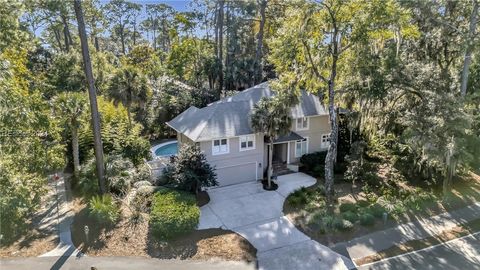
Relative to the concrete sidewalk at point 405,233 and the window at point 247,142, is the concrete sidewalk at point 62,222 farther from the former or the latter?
the concrete sidewalk at point 405,233

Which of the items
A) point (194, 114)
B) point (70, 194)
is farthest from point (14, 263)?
point (194, 114)

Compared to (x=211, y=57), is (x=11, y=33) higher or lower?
lower

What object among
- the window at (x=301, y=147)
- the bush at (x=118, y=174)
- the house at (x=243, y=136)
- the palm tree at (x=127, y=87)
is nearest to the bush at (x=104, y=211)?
the bush at (x=118, y=174)

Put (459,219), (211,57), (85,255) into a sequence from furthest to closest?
(211,57)
(459,219)
(85,255)

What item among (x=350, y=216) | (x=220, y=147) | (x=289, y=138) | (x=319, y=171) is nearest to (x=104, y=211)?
(x=220, y=147)

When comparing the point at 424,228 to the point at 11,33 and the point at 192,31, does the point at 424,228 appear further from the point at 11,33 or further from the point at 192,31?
the point at 192,31

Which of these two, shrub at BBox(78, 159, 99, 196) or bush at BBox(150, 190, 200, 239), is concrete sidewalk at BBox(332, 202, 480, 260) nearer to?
bush at BBox(150, 190, 200, 239)
